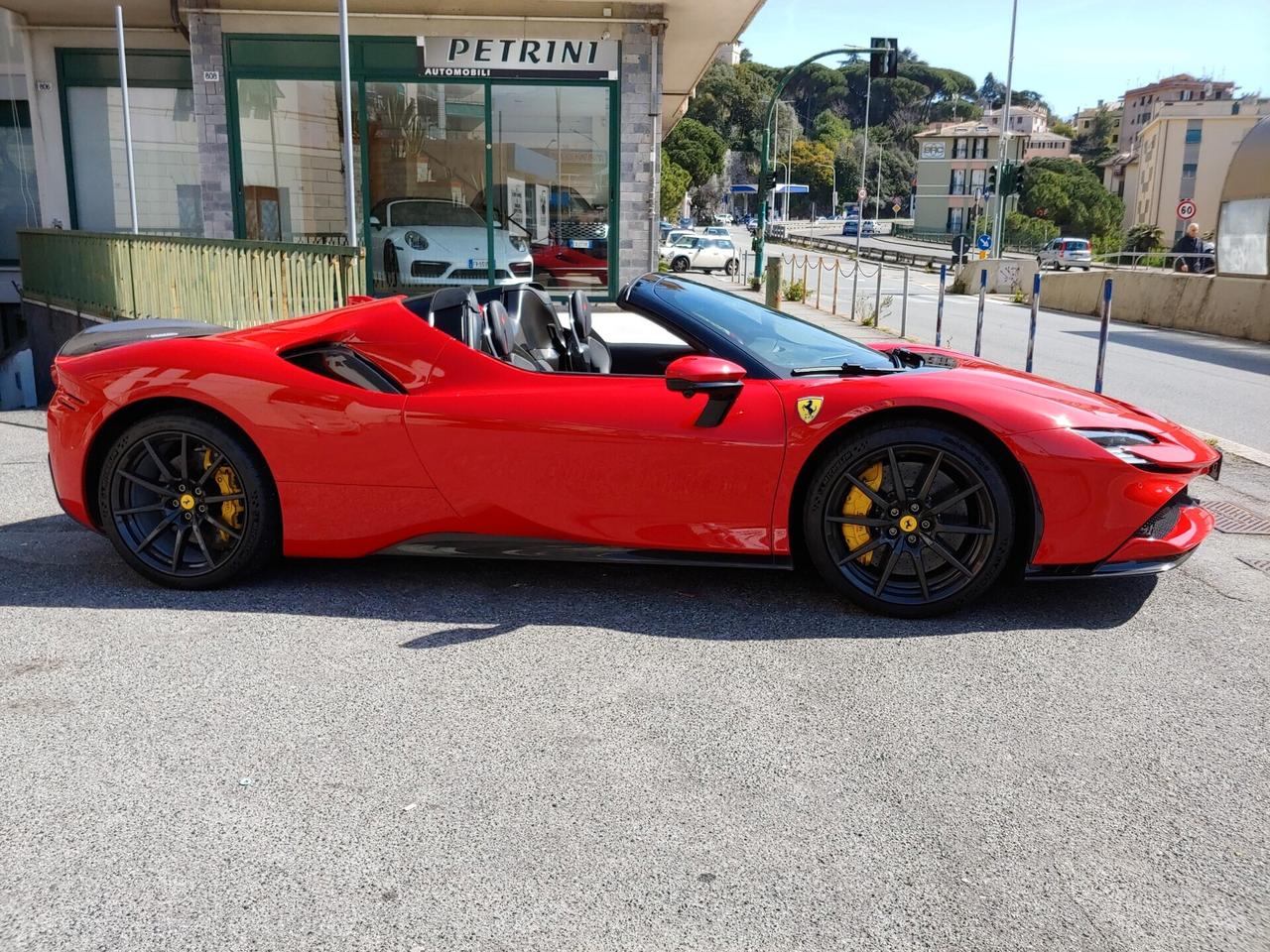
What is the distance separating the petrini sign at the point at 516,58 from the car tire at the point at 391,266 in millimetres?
2335

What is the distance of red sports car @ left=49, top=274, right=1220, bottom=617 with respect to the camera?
4.09 metres

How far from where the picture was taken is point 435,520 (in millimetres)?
4344

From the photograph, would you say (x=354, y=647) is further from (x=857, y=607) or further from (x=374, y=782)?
(x=857, y=607)

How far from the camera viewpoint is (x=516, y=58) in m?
15.1

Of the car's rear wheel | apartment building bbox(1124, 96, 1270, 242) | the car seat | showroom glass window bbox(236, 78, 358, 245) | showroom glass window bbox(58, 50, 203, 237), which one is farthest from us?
apartment building bbox(1124, 96, 1270, 242)

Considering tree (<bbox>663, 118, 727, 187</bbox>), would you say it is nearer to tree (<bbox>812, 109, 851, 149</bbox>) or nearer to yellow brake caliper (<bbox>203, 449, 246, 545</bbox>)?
yellow brake caliper (<bbox>203, 449, 246, 545</bbox>)

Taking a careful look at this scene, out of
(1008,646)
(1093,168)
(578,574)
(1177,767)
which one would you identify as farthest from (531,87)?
(1093,168)

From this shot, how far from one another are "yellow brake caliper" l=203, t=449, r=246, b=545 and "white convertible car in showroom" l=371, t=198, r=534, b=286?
36.9 ft

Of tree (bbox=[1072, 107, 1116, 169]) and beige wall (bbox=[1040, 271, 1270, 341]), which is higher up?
tree (bbox=[1072, 107, 1116, 169])

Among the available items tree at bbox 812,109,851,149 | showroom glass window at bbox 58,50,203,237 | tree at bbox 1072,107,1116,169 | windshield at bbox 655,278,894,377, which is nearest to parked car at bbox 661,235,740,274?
showroom glass window at bbox 58,50,203,237

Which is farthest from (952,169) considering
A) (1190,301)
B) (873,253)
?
(1190,301)

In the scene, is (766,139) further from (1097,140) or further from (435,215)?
(1097,140)

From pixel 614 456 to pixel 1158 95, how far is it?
192 meters

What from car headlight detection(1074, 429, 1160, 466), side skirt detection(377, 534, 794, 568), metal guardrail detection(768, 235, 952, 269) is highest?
car headlight detection(1074, 429, 1160, 466)
